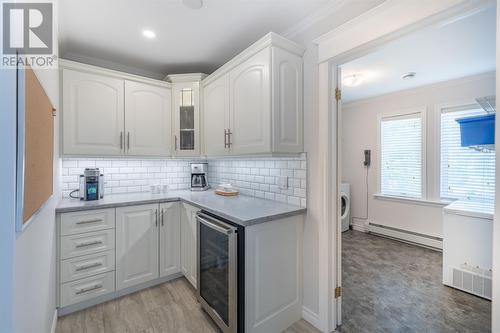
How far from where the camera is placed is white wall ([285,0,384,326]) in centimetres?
185

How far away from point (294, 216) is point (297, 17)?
1622 mm

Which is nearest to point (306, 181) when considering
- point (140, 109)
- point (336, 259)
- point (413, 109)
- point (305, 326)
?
point (336, 259)

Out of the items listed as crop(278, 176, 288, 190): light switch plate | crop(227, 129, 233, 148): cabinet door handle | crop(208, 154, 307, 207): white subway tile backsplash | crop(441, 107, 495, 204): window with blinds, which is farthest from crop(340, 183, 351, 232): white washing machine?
crop(227, 129, 233, 148): cabinet door handle

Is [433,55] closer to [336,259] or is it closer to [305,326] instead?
[336,259]

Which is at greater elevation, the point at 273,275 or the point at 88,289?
the point at 273,275

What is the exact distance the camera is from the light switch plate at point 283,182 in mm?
2141

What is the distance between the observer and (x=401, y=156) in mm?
3883

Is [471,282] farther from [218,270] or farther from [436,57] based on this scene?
[218,270]

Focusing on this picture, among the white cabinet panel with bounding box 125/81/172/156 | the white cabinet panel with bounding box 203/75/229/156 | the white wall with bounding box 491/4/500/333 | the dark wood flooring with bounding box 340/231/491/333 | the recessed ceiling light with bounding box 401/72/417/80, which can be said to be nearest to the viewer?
the white wall with bounding box 491/4/500/333

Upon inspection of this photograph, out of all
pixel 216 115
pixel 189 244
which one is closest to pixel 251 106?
pixel 216 115

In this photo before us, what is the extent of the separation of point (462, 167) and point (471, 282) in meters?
1.69

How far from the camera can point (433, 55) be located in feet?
8.30

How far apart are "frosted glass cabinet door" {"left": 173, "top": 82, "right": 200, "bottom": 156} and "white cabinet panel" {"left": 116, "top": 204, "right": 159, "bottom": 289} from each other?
0.80 metres

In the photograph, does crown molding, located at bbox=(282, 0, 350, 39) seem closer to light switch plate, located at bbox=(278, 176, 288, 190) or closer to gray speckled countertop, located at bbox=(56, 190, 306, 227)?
light switch plate, located at bbox=(278, 176, 288, 190)
